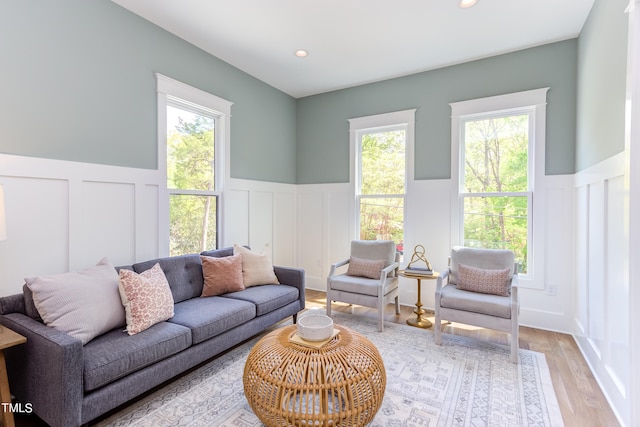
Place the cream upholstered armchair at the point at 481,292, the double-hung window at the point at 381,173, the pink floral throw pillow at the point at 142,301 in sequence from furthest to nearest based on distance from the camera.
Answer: the double-hung window at the point at 381,173
the cream upholstered armchair at the point at 481,292
the pink floral throw pillow at the point at 142,301

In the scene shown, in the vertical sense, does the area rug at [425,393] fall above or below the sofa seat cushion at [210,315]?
below

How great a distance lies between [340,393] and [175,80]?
3.21 metres

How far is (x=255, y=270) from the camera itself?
3.34 metres

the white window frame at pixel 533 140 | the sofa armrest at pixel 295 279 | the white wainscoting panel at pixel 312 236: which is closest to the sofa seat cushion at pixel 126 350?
the sofa armrest at pixel 295 279

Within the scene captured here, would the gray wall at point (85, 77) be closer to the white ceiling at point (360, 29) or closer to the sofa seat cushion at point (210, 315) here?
the white ceiling at point (360, 29)

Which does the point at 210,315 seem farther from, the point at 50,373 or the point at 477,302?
the point at 477,302

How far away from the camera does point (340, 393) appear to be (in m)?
1.67

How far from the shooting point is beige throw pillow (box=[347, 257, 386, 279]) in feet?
12.1

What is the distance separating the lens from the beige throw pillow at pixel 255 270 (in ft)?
10.8

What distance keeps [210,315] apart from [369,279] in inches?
72.6

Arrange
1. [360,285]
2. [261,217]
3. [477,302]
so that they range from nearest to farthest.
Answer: [477,302] → [360,285] → [261,217]

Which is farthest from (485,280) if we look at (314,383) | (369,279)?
(314,383)

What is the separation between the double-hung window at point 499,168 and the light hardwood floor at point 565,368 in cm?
78

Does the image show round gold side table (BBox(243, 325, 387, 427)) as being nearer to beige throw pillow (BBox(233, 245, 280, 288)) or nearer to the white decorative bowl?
the white decorative bowl
